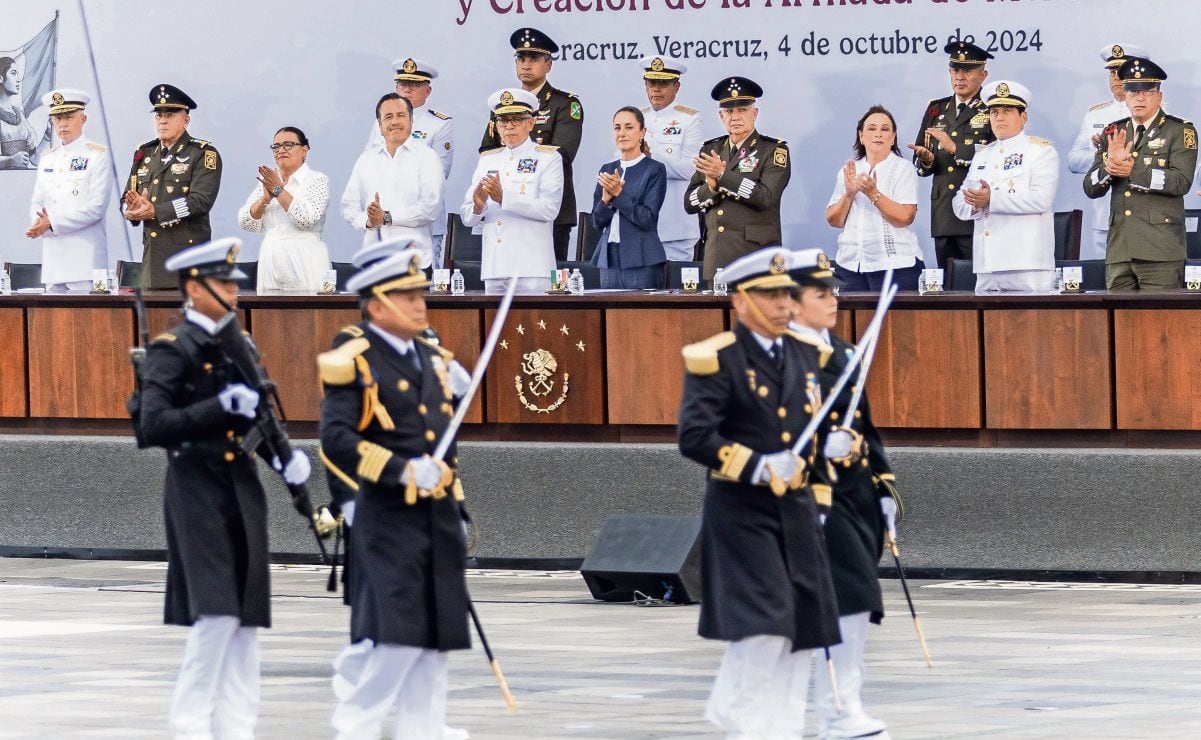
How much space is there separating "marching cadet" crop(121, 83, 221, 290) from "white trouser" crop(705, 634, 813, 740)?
8.99 m

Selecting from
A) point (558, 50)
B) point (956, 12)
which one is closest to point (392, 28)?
point (558, 50)

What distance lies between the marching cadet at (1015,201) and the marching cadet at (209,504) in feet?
21.6

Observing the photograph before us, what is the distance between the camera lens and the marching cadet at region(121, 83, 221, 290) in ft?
52.4

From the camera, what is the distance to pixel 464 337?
14.4m

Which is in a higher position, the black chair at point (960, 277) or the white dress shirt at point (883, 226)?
the white dress shirt at point (883, 226)

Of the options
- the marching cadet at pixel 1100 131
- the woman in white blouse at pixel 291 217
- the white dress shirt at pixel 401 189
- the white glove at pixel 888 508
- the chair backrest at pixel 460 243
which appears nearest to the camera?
the white glove at pixel 888 508

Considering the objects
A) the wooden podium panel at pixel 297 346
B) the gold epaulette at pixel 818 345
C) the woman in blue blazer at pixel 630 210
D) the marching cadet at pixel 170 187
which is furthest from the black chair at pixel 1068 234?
the gold epaulette at pixel 818 345

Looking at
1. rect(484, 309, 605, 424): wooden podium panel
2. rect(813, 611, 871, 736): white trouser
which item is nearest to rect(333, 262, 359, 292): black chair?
rect(484, 309, 605, 424): wooden podium panel

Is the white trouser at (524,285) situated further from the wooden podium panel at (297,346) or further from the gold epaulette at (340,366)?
the gold epaulette at (340,366)

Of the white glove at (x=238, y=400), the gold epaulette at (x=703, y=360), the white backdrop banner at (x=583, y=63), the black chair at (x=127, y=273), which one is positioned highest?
the white backdrop banner at (x=583, y=63)

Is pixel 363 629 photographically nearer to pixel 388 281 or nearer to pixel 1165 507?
pixel 388 281

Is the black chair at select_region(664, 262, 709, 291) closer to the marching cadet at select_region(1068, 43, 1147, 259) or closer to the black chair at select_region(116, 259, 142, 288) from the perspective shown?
the marching cadet at select_region(1068, 43, 1147, 259)

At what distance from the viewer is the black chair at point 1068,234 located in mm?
15172

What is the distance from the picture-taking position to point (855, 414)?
8.80m
